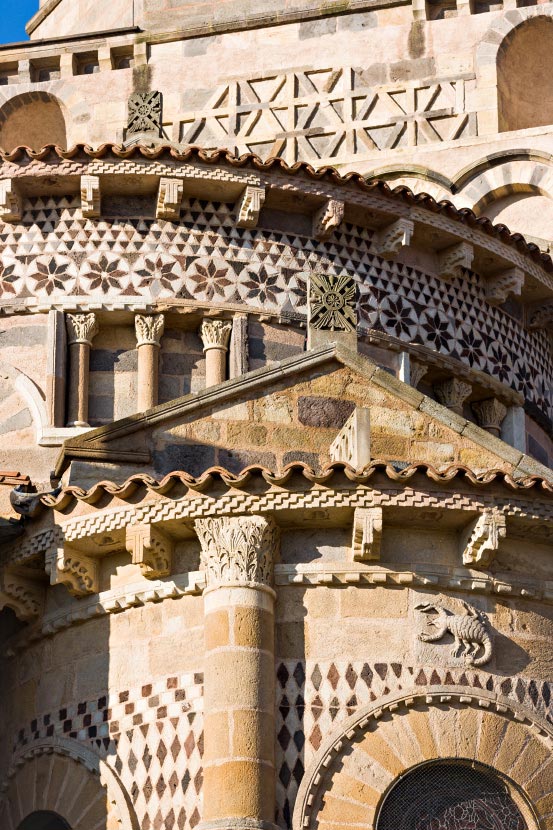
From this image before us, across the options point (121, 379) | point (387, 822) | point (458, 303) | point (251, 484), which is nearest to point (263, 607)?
point (251, 484)

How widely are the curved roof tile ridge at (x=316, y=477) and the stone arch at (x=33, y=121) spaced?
11.6 meters

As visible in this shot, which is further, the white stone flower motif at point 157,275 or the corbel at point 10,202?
the corbel at point 10,202

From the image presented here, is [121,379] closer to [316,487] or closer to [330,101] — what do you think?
[316,487]

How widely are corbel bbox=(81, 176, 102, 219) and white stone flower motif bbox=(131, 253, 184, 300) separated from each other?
657 millimetres

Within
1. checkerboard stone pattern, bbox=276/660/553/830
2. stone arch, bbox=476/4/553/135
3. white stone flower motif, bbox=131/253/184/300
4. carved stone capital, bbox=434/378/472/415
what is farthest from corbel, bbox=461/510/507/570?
stone arch, bbox=476/4/553/135

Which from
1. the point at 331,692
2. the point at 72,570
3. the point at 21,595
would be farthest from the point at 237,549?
the point at 21,595

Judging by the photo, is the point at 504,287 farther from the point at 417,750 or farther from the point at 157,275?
the point at 417,750

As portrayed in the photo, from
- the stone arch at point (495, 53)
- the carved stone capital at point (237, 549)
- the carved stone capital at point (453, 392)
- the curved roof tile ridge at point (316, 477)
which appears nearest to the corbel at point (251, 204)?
the carved stone capital at point (453, 392)

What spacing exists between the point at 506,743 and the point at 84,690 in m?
3.14

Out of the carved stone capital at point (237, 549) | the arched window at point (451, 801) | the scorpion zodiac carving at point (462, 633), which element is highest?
the carved stone capital at point (237, 549)

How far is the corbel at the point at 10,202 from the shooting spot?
17828 mm

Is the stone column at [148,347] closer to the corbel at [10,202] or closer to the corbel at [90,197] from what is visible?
the corbel at [90,197]

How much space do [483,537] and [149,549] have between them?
241 centimetres

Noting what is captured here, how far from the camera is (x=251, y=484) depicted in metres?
13.3
